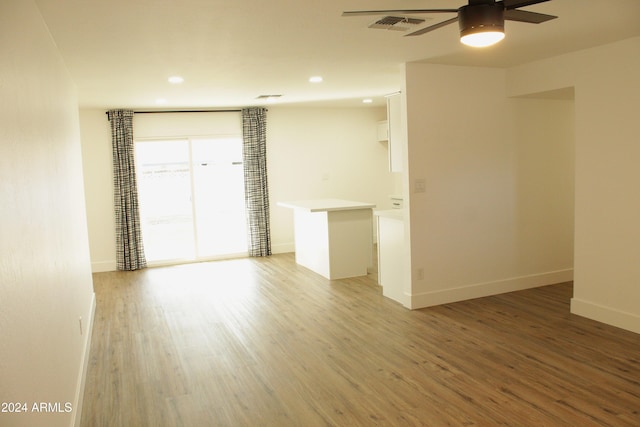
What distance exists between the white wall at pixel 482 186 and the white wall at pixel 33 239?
307 cm

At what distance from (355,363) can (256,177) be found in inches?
195

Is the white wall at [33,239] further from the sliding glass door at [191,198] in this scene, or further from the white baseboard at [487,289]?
the sliding glass door at [191,198]

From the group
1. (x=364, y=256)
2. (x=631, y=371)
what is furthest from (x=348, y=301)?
(x=631, y=371)

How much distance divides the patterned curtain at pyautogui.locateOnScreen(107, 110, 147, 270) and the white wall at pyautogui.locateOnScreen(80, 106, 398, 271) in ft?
0.60

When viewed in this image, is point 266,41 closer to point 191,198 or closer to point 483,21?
point 483,21

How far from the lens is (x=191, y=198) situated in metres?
7.95

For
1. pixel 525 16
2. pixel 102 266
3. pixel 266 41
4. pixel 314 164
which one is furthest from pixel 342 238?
pixel 525 16

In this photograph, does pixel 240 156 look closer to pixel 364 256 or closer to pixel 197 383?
pixel 364 256

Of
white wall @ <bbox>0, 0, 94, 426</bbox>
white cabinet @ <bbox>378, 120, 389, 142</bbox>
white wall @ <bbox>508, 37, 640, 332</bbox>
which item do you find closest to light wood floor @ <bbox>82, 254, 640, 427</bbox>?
white wall @ <bbox>508, 37, 640, 332</bbox>

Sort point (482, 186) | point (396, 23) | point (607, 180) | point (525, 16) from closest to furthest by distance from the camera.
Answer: point (525, 16) < point (396, 23) < point (607, 180) < point (482, 186)

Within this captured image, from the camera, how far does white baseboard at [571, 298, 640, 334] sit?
4039 millimetres

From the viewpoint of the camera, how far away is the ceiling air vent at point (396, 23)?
10.1ft

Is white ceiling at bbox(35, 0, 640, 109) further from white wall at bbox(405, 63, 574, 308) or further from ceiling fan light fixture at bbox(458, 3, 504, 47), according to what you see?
ceiling fan light fixture at bbox(458, 3, 504, 47)

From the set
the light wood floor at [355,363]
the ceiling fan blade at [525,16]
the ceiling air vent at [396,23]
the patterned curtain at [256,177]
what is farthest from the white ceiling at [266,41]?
the light wood floor at [355,363]
